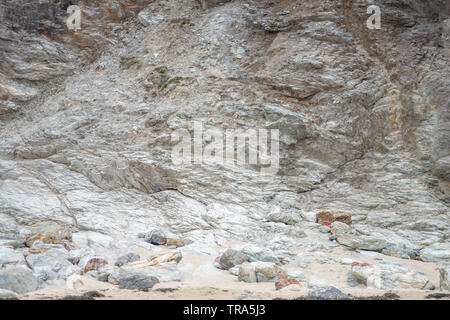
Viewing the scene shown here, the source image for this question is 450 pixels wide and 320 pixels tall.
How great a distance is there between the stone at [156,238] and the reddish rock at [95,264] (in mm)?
1308

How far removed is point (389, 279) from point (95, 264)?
3.73 metres

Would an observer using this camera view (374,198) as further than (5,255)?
Yes

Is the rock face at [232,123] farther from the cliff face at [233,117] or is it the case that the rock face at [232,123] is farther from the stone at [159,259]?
the stone at [159,259]

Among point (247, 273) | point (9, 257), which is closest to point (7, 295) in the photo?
point (9, 257)

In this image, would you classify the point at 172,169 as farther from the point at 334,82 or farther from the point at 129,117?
the point at 334,82

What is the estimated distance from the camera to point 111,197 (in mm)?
6992

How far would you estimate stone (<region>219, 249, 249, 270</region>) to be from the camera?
460 cm

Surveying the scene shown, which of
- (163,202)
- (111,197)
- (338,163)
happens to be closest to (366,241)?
(338,163)

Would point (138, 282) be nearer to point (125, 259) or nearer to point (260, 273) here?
point (125, 259)

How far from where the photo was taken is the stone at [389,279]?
3.79 m

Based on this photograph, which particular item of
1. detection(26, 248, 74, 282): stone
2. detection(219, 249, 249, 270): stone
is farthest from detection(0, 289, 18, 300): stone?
detection(219, 249, 249, 270): stone

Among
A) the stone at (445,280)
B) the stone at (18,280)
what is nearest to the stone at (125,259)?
the stone at (18,280)

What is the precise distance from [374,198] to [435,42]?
4619 millimetres

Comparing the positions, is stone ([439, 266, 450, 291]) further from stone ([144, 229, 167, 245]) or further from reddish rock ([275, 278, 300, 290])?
stone ([144, 229, 167, 245])
